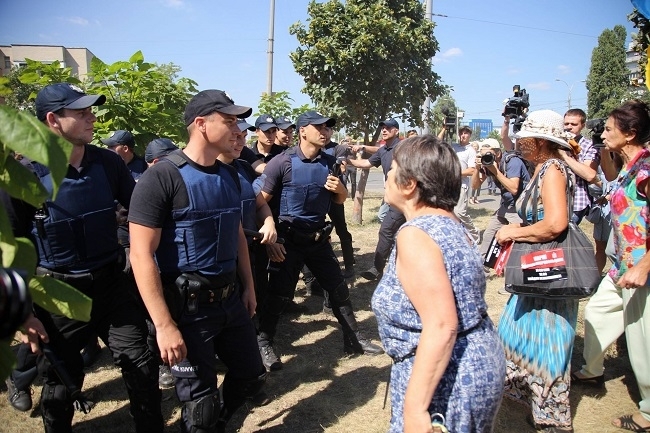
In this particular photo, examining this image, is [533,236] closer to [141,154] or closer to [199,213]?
[199,213]

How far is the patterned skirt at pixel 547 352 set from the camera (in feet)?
10.2

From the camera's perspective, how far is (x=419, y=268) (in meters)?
1.67

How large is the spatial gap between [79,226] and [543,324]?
294 cm

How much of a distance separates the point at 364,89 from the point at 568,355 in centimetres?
638

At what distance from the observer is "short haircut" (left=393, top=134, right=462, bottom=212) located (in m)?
1.83

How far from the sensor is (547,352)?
3123 millimetres

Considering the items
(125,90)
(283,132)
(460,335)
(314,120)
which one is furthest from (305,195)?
(460,335)

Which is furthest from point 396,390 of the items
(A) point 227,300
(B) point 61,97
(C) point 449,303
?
(B) point 61,97

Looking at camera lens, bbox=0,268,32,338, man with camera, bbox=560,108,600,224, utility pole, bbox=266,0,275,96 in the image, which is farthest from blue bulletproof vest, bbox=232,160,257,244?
utility pole, bbox=266,0,275,96

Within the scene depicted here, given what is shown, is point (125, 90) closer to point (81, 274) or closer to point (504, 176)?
point (81, 274)

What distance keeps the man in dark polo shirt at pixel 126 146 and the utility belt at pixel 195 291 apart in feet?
6.14

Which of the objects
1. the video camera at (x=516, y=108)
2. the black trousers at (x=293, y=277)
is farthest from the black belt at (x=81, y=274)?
the video camera at (x=516, y=108)

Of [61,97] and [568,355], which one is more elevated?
[61,97]

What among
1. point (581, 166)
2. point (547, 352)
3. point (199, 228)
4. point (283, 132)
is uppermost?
point (283, 132)
